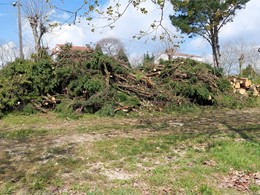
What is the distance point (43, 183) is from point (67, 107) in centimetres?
479

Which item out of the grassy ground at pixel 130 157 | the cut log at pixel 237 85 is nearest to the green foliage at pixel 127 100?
the grassy ground at pixel 130 157

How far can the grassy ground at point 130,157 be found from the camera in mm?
3348

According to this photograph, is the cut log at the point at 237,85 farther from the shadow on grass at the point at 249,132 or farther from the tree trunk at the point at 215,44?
the tree trunk at the point at 215,44

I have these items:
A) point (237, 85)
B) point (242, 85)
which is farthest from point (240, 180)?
point (242, 85)

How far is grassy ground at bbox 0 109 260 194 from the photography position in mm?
3348

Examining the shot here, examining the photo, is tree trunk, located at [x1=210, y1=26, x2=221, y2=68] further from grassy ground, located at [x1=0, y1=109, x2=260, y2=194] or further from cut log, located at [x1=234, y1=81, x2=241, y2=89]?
grassy ground, located at [x1=0, y1=109, x2=260, y2=194]

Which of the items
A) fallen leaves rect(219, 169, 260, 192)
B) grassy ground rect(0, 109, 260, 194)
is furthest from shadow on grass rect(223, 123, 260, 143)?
fallen leaves rect(219, 169, 260, 192)

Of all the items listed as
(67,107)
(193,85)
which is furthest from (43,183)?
(193,85)

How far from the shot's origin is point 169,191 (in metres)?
3.22

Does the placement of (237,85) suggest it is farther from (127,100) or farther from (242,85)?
(127,100)

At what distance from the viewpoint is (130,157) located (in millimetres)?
4344

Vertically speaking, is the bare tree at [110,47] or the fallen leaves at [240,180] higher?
the bare tree at [110,47]

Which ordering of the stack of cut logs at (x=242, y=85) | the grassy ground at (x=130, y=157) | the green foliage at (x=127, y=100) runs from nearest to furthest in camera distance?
the grassy ground at (x=130, y=157) < the green foliage at (x=127, y=100) < the stack of cut logs at (x=242, y=85)

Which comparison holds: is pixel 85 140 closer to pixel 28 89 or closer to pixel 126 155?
pixel 126 155
